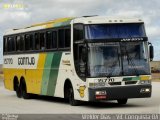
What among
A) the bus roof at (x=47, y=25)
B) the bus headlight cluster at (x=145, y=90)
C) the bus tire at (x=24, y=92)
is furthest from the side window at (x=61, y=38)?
the bus tire at (x=24, y=92)

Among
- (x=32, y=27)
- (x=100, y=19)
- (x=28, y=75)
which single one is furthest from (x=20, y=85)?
(x=100, y=19)

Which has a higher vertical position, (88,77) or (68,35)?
(68,35)

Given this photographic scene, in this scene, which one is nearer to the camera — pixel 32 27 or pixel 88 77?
pixel 88 77

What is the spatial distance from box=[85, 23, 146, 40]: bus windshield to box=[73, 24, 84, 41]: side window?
0.32 m

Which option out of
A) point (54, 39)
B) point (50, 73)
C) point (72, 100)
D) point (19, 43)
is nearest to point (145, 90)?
point (72, 100)

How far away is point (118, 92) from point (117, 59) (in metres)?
1.11

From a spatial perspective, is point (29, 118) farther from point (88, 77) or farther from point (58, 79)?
point (58, 79)

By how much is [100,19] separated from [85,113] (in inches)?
158

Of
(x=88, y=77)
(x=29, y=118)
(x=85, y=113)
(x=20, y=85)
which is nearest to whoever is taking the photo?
(x=29, y=118)

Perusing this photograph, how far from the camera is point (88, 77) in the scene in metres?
21.1

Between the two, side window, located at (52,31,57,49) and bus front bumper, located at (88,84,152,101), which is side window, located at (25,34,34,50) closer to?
side window, located at (52,31,57,49)

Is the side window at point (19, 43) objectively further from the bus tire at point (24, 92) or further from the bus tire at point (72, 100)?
the bus tire at point (72, 100)

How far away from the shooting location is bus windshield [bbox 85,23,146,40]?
21.5m

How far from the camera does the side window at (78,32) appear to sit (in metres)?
21.8
